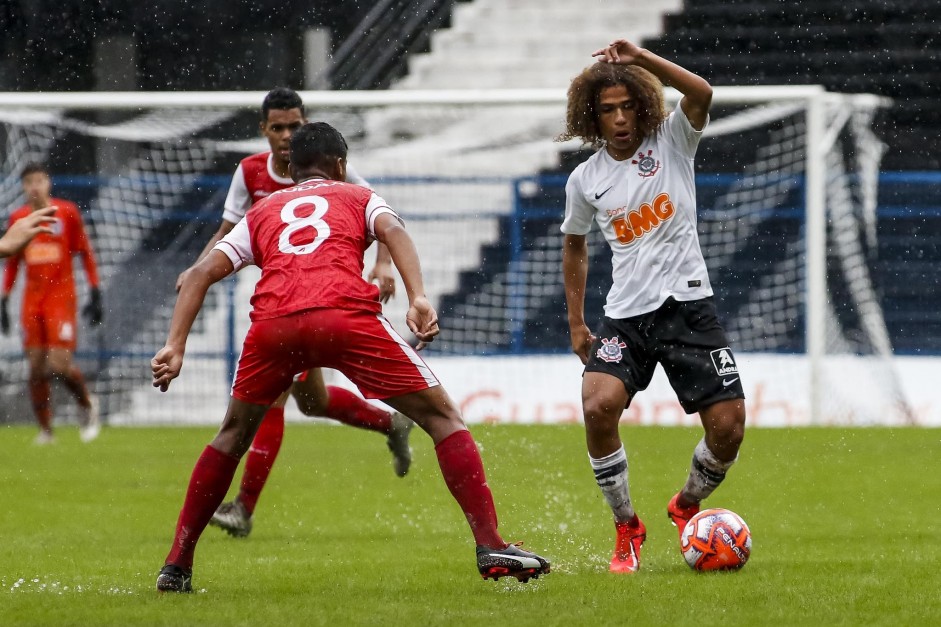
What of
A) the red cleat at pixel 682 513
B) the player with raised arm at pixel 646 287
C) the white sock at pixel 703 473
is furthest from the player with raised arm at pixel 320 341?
the red cleat at pixel 682 513

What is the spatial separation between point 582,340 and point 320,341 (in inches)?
56.2

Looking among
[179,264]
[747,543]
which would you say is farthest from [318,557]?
[179,264]

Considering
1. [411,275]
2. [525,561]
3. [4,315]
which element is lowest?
[4,315]

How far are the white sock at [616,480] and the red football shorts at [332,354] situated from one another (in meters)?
1.03

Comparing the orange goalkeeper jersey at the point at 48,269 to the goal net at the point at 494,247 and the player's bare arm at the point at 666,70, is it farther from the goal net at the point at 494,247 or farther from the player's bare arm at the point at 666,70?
the player's bare arm at the point at 666,70

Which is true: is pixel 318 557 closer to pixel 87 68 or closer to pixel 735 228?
pixel 735 228

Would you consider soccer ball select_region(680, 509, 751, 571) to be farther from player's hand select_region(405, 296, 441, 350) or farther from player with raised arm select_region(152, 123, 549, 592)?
player's hand select_region(405, 296, 441, 350)

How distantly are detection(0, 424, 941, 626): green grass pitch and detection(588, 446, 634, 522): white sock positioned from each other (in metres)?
0.25

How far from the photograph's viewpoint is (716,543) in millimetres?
5691

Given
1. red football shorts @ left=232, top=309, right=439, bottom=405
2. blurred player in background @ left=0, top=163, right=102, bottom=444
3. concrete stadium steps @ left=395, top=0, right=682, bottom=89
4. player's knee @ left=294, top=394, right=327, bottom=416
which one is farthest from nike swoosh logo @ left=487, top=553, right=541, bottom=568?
concrete stadium steps @ left=395, top=0, right=682, bottom=89

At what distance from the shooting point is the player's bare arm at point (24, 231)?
516 centimetres

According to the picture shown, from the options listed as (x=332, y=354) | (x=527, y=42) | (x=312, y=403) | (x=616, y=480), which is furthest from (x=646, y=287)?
(x=527, y=42)

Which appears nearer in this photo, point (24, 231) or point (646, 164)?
point (24, 231)

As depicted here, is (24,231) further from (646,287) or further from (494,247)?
(494,247)
